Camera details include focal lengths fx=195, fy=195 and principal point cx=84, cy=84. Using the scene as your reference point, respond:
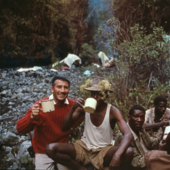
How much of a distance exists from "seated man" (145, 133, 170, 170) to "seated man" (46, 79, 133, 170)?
0.72 ft

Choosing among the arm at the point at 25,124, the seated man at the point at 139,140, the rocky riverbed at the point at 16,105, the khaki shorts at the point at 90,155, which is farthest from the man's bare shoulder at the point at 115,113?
the rocky riverbed at the point at 16,105

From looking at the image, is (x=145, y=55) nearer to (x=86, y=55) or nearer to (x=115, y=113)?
(x=115, y=113)

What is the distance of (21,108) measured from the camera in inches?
150

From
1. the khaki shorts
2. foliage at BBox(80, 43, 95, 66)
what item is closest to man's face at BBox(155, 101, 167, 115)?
the khaki shorts

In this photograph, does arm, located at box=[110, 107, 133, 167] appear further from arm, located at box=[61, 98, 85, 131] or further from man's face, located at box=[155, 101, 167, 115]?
man's face, located at box=[155, 101, 167, 115]

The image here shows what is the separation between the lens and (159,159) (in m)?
1.71

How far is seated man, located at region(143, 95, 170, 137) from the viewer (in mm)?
2164

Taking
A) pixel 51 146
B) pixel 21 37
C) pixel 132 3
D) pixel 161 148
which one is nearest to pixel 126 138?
pixel 161 148

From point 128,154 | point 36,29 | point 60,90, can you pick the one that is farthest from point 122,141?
point 36,29

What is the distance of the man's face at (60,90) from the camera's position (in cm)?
186

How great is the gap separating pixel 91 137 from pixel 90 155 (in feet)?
0.56

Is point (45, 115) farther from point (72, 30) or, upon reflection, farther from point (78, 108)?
point (72, 30)

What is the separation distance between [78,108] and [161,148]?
0.84 meters

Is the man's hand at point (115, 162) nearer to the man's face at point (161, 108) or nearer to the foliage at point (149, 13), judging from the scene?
the man's face at point (161, 108)
